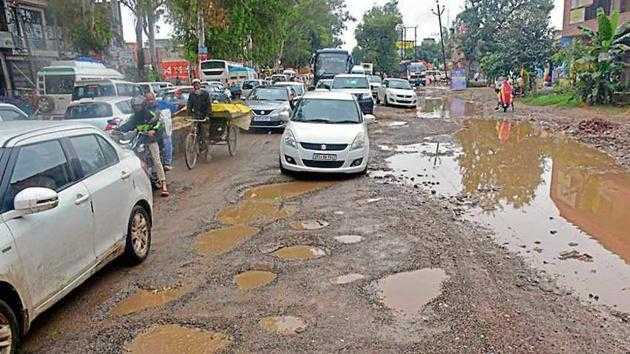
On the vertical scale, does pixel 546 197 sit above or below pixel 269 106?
below

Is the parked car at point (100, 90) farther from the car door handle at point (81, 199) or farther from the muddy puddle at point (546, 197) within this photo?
the car door handle at point (81, 199)

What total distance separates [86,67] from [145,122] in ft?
52.0

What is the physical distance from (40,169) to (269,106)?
44.6 feet

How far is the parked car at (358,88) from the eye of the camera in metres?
22.0

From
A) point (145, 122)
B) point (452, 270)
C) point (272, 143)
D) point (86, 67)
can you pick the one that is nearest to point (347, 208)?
point (452, 270)

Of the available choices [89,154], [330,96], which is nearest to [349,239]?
[89,154]

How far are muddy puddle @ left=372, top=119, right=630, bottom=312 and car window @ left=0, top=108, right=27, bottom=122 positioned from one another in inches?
283

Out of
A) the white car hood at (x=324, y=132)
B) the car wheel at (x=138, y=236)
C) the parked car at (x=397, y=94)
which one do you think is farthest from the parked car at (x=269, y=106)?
the car wheel at (x=138, y=236)

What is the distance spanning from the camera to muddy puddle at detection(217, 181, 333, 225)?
743 cm

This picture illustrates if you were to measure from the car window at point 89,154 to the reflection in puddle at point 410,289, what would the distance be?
2888 millimetres

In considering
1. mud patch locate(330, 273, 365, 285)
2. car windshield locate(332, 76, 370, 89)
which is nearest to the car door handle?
mud patch locate(330, 273, 365, 285)

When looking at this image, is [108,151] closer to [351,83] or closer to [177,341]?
[177,341]

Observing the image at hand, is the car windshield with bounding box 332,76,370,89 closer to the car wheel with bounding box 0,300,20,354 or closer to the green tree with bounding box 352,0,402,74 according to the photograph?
the car wheel with bounding box 0,300,20,354

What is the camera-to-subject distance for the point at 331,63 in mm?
36688
